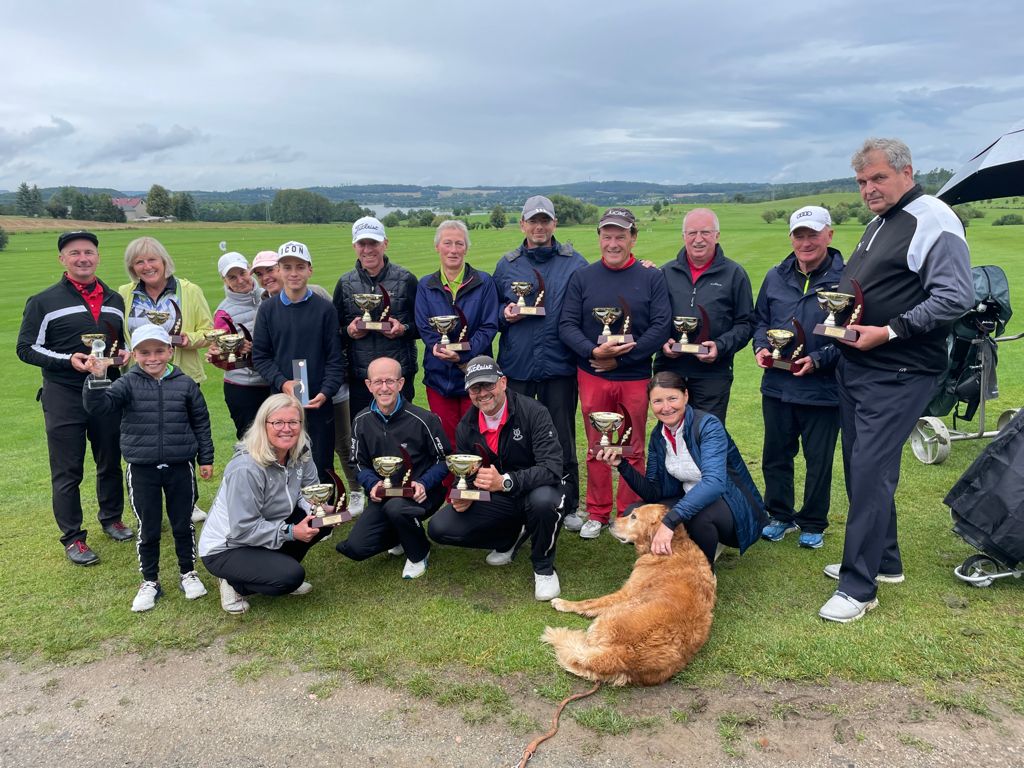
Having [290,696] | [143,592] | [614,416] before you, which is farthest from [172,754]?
[614,416]

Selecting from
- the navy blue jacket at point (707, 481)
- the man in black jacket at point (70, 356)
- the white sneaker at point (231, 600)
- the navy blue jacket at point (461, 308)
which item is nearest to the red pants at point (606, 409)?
the navy blue jacket at point (707, 481)

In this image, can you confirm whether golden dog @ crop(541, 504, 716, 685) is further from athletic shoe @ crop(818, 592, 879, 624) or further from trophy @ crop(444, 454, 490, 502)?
trophy @ crop(444, 454, 490, 502)

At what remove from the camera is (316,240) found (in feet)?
189

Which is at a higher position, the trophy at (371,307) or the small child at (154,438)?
the trophy at (371,307)

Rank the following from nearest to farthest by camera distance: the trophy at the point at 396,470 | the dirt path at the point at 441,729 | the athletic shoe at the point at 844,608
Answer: the dirt path at the point at 441,729 → the athletic shoe at the point at 844,608 → the trophy at the point at 396,470

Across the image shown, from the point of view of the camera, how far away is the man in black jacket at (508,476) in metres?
5.12

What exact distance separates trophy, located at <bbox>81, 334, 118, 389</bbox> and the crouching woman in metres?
1.08

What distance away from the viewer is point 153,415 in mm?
5055

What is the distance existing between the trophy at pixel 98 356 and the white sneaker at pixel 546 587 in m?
3.38

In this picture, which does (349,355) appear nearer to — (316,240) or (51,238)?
(316,240)

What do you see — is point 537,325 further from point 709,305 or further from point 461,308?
point 709,305

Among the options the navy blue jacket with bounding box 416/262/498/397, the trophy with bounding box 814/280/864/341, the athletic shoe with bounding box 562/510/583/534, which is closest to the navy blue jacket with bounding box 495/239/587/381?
the navy blue jacket with bounding box 416/262/498/397

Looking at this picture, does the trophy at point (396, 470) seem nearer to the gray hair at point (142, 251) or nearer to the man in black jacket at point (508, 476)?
the man in black jacket at point (508, 476)

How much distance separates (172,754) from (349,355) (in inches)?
142
